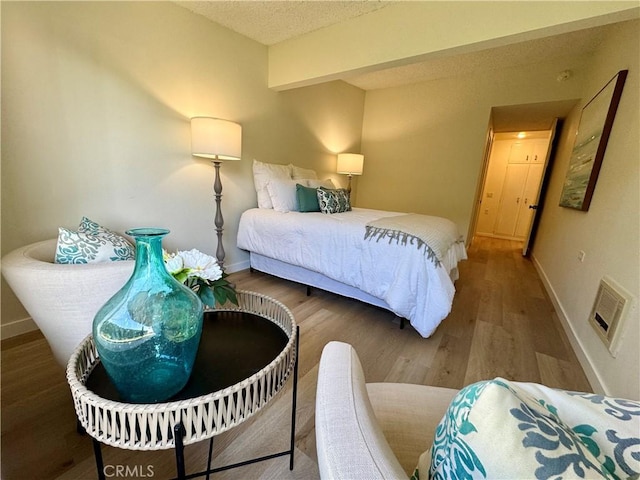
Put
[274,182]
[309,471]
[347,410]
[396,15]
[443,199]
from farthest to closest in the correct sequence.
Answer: [443,199], [274,182], [396,15], [309,471], [347,410]

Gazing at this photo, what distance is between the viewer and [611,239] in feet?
5.46

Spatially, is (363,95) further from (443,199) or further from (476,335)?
(476,335)

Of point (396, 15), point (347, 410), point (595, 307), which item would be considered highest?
point (396, 15)

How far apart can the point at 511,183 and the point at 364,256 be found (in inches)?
218

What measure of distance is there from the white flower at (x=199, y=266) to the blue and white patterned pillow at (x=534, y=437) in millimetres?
708

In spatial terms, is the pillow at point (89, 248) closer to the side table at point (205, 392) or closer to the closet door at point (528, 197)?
the side table at point (205, 392)

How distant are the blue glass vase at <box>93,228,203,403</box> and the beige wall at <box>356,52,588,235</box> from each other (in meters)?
4.04

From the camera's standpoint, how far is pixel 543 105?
11.2ft

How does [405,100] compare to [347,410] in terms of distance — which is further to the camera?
[405,100]

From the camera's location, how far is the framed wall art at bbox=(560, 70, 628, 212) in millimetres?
1990

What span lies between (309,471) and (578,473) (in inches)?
40.3

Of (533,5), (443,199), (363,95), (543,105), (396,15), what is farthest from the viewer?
(363,95)

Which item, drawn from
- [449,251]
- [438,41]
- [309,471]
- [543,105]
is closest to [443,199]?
[543,105]

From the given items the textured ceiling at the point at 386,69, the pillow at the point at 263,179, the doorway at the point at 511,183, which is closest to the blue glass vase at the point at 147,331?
the pillow at the point at 263,179
